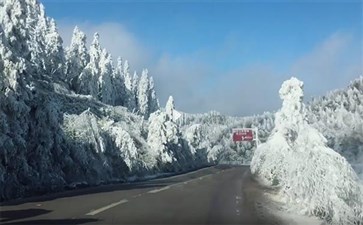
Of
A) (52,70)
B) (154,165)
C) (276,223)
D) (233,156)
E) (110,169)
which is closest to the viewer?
(276,223)

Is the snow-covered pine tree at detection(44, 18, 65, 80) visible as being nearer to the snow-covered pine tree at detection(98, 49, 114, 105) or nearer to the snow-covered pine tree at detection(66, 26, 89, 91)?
the snow-covered pine tree at detection(66, 26, 89, 91)

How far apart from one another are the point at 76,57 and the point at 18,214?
7880 centimetres

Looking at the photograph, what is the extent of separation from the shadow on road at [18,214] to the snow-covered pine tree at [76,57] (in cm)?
6996

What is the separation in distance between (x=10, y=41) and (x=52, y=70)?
185 feet

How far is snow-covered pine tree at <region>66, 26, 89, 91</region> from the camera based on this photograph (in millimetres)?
86250

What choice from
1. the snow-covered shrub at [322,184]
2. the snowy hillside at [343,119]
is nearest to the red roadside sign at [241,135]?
the snowy hillside at [343,119]

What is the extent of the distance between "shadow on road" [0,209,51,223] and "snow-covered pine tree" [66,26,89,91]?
70.0 meters

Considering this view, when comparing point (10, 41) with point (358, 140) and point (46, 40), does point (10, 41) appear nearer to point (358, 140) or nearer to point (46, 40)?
point (46, 40)

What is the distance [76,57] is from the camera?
3575 inches

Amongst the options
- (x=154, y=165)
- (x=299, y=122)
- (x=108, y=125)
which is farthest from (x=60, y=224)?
(x=154, y=165)

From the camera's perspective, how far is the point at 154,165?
5628 cm

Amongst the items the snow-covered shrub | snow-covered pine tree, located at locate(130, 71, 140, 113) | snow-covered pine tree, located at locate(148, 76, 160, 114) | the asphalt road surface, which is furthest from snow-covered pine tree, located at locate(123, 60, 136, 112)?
the snow-covered shrub

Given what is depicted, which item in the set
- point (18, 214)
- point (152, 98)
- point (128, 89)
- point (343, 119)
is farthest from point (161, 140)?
point (152, 98)

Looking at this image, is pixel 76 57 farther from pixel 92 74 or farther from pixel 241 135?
pixel 241 135
